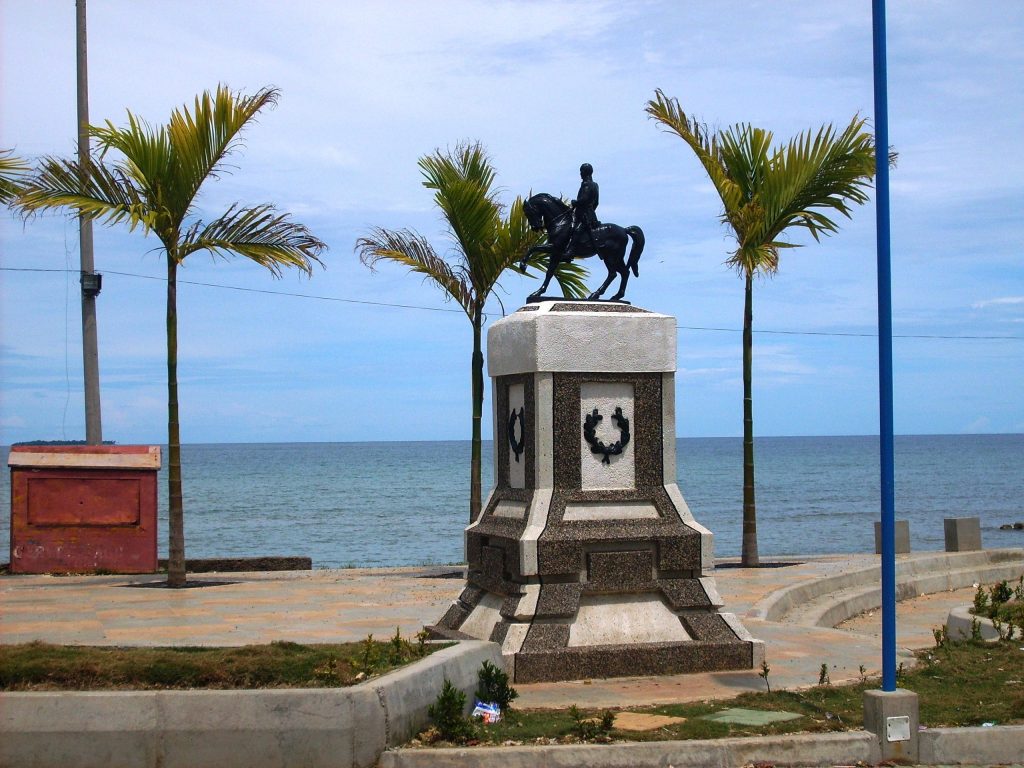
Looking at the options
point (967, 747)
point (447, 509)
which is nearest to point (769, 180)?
point (967, 747)

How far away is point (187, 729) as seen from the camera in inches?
275

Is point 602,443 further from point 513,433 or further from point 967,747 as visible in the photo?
point 967,747

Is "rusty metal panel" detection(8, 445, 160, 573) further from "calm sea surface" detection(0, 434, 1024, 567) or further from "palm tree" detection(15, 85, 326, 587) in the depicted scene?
"calm sea surface" detection(0, 434, 1024, 567)

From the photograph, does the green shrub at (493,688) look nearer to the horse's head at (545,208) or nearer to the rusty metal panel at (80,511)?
the horse's head at (545,208)

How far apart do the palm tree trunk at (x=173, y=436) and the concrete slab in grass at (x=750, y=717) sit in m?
9.13

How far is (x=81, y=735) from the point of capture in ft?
22.8

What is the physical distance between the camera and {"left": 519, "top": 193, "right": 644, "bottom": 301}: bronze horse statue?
11.2 metres

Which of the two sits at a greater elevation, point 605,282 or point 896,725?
point 605,282

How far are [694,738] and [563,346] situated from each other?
3.80 meters

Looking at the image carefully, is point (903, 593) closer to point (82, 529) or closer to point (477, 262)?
point (477, 262)

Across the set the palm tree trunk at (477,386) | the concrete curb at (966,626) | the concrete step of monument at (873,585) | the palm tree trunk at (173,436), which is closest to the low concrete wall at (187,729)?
the concrete curb at (966,626)

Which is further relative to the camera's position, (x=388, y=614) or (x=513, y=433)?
(x=388, y=614)

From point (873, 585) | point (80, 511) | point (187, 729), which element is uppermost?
point (80, 511)

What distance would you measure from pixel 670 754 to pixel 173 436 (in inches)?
404
